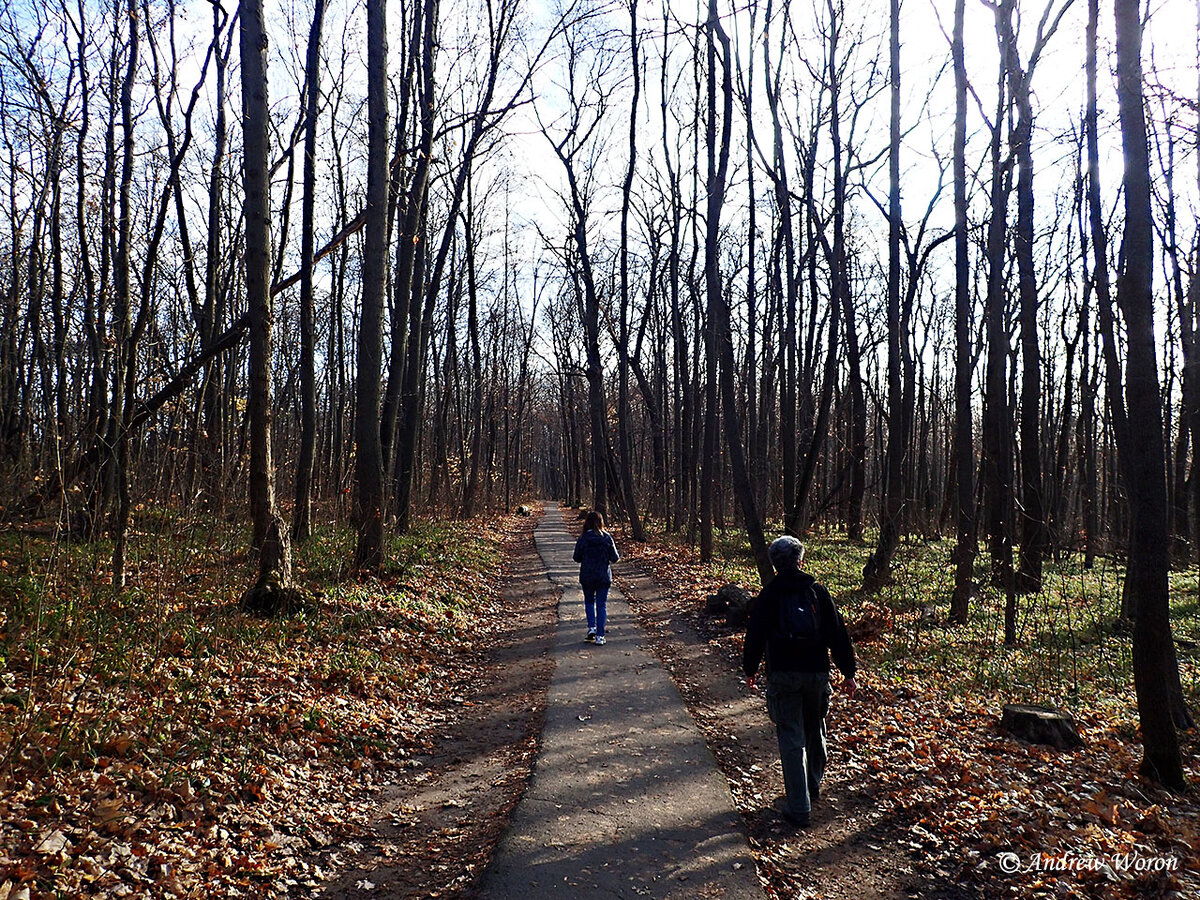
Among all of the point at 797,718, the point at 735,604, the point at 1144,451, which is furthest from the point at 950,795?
the point at 735,604

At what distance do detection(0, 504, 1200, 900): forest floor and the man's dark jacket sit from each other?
1096 mm

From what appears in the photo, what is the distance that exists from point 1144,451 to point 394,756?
6.63m

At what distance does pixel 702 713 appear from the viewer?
291 inches

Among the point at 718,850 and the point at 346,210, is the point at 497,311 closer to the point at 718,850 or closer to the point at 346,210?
the point at 346,210

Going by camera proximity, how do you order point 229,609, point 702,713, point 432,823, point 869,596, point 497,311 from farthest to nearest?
point 497,311
point 869,596
point 229,609
point 702,713
point 432,823

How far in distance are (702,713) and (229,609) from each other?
17.6 ft

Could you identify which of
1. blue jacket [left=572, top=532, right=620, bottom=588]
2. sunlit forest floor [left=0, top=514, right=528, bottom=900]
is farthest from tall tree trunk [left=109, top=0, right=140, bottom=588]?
blue jacket [left=572, top=532, right=620, bottom=588]

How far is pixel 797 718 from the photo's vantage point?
5.18 m

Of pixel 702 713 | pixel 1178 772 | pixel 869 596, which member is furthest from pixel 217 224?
pixel 1178 772

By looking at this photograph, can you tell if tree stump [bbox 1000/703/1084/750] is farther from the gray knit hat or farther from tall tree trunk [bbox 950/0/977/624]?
tall tree trunk [bbox 950/0/977/624]

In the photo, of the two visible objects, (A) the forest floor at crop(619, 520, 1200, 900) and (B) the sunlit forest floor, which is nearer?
(B) the sunlit forest floor

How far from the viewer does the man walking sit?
5.13m

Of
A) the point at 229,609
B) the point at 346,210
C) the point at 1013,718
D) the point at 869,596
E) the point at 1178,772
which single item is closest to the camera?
the point at 1178,772

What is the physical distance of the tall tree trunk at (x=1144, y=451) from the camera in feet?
18.7
